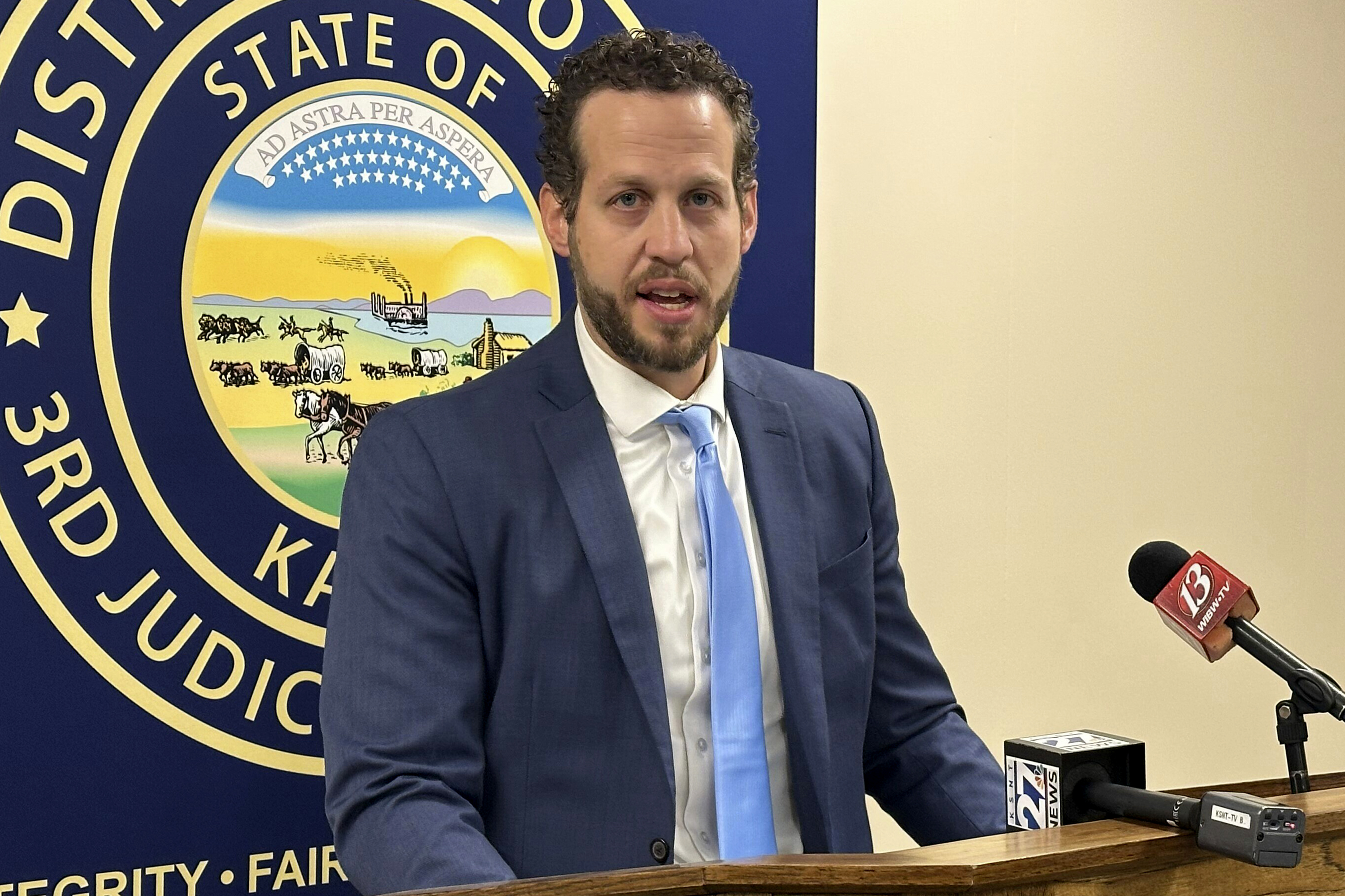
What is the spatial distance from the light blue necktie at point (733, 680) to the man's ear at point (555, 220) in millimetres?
275

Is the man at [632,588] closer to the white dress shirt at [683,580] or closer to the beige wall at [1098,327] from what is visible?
the white dress shirt at [683,580]

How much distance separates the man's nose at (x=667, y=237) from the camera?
5.71 feet

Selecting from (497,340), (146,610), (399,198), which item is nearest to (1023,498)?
(497,340)

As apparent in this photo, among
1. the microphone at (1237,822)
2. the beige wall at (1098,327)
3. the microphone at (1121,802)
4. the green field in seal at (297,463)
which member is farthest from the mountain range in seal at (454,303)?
the microphone at (1237,822)

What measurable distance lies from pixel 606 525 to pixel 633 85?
1.81 ft

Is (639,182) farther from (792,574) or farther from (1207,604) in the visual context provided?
(1207,604)

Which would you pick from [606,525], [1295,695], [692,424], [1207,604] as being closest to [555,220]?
[692,424]

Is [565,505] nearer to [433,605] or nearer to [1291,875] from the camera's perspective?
[433,605]

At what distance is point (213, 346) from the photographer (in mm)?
1988

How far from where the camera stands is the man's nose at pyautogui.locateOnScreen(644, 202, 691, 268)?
174 cm

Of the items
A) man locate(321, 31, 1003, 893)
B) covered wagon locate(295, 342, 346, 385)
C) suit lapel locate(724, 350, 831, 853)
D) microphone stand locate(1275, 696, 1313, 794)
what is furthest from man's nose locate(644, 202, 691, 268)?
microphone stand locate(1275, 696, 1313, 794)

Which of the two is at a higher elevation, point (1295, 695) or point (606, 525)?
point (606, 525)

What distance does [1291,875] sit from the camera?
1.10m

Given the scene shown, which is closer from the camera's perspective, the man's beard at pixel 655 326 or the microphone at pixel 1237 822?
the microphone at pixel 1237 822
